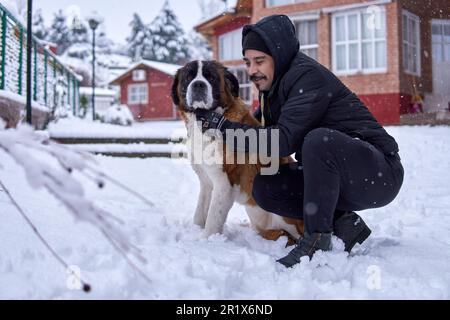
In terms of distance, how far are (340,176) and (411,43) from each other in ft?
41.2

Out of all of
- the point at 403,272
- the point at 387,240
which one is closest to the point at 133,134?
the point at 387,240

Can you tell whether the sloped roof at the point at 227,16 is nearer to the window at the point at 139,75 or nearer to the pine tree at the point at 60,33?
the window at the point at 139,75

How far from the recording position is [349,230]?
2668 mm

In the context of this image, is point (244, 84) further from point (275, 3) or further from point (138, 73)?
point (138, 73)

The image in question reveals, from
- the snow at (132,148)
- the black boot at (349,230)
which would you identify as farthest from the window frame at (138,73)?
the black boot at (349,230)

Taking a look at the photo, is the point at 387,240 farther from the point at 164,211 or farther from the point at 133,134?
the point at 133,134

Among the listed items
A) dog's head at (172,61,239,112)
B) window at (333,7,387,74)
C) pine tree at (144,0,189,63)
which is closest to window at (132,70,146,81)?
pine tree at (144,0,189,63)

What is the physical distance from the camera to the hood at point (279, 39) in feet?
8.27

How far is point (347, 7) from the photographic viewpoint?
42.7 ft

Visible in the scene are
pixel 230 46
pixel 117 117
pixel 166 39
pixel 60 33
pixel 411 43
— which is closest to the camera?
pixel 411 43

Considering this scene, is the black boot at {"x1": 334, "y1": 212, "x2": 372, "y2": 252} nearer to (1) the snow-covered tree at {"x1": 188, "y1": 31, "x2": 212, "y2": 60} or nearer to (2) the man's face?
(2) the man's face

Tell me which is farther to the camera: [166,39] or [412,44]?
[166,39]

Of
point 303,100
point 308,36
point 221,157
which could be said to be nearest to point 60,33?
point 308,36

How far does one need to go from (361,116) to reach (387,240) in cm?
91
